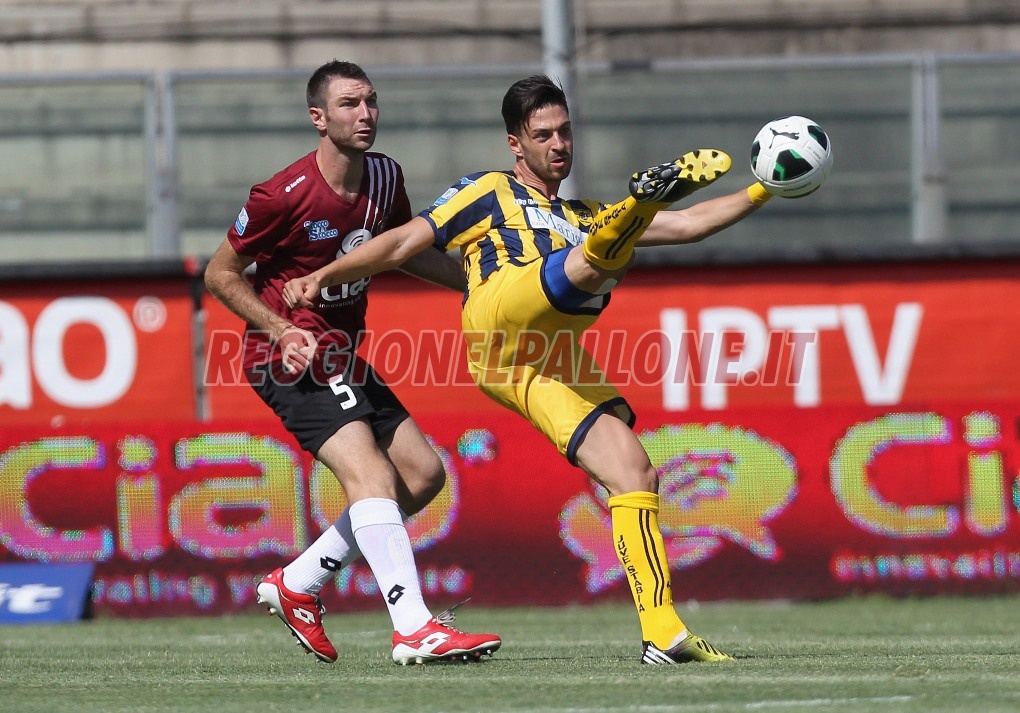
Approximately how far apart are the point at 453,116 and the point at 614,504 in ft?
22.9

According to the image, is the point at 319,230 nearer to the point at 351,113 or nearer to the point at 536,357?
the point at 351,113

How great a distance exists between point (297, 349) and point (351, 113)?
0.94 m

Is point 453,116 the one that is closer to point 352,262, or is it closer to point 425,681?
point 352,262

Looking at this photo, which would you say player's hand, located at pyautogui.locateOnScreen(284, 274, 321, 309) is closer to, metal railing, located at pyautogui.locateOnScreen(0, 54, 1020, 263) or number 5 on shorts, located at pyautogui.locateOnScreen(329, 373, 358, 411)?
number 5 on shorts, located at pyautogui.locateOnScreen(329, 373, 358, 411)

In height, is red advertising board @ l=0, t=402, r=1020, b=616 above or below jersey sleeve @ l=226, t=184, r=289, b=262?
below

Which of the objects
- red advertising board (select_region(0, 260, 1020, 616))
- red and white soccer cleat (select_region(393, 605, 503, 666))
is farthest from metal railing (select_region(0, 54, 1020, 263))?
red and white soccer cleat (select_region(393, 605, 503, 666))

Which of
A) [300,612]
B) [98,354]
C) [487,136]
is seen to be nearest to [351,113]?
[300,612]

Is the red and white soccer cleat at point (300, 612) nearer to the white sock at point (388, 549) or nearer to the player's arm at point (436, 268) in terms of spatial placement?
the white sock at point (388, 549)

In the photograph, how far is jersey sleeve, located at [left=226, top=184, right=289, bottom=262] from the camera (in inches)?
241

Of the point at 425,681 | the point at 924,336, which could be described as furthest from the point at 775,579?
the point at 425,681

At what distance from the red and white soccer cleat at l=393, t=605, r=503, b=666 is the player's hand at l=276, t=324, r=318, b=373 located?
1.05m

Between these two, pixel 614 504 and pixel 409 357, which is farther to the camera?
pixel 409 357

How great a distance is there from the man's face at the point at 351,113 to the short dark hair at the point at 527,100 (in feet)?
1.73

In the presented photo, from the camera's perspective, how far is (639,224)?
559 cm
